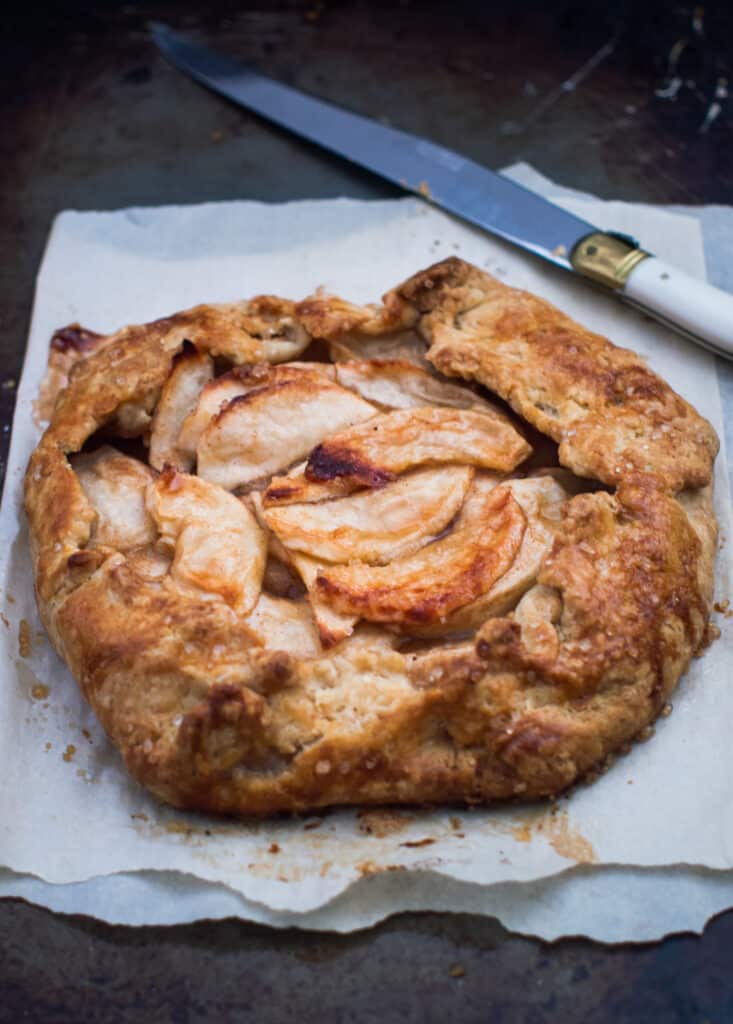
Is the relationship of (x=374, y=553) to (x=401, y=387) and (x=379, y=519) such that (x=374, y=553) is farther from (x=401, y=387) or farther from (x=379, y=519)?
(x=401, y=387)

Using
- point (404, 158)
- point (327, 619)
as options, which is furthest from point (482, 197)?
point (327, 619)

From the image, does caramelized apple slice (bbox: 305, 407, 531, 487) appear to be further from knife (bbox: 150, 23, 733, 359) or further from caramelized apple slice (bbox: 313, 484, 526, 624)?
knife (bbox: 150, 23, 733, 359)

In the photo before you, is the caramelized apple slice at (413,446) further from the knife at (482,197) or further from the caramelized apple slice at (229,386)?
the knife at (482,197)

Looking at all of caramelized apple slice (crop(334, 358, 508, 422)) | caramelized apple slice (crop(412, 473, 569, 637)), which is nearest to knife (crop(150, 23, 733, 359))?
caramelized apple slice (crop(334, 358, 508, 422))

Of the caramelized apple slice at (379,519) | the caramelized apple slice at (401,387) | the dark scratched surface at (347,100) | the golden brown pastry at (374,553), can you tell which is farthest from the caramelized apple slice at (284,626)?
the dark scratched surface at (347,100)

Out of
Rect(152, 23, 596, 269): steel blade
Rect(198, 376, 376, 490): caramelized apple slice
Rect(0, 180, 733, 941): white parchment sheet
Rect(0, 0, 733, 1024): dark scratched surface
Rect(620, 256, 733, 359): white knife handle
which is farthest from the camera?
Rect(0, 0, 733, 1024): dark scratched surface

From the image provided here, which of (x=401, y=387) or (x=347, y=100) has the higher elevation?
(x=401, y=387)
